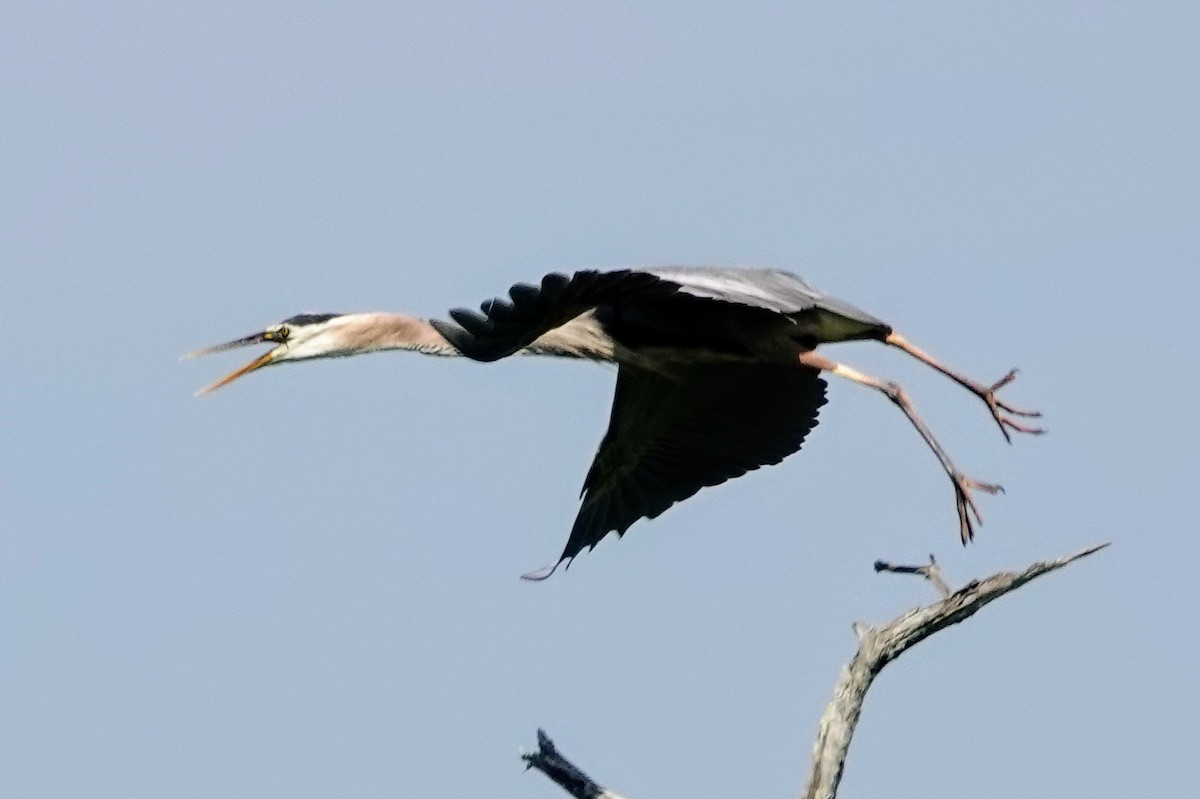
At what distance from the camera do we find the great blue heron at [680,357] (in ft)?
22.7

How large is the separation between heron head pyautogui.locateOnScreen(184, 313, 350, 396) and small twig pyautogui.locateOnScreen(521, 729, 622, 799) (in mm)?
2193

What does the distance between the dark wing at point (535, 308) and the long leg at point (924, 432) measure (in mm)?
1071

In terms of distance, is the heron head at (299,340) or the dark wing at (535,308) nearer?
the dark wing at (535,308)

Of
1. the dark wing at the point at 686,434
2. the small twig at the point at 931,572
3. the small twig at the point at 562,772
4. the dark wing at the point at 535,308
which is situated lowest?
the small twig at the point at 562,772

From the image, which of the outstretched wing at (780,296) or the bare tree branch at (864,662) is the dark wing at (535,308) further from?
the bare tree branch at (864,662)

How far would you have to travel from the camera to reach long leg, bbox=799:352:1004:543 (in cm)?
744

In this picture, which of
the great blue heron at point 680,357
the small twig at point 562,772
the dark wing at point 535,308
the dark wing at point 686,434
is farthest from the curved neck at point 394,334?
the small twig at point 562,772

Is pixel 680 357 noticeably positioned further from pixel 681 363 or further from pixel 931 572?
pixel 931 572

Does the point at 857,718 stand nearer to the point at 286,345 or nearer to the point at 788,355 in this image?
the point at 788,355

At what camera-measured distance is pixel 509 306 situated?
6367 millimetres

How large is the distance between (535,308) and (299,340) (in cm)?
199

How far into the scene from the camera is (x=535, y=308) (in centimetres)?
635

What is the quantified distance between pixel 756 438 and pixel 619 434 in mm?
676

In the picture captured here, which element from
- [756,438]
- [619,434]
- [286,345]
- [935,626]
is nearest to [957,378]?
[756,438]
